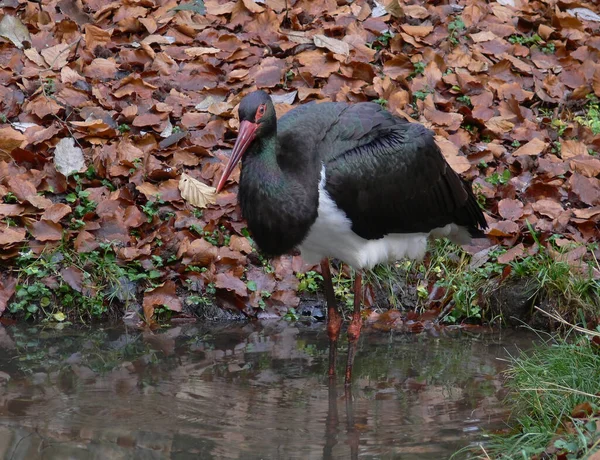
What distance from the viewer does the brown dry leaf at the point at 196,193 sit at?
6980 mm

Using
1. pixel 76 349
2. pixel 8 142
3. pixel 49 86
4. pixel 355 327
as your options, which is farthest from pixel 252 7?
pixel 76 349

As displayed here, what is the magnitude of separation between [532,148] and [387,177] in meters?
2.36

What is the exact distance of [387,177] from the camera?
5.86 meters

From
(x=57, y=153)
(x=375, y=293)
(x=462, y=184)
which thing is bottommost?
(x=375, y=293)

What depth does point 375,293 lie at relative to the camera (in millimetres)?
6922

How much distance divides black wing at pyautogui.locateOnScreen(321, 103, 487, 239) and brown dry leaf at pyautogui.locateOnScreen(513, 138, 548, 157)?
5.22ft

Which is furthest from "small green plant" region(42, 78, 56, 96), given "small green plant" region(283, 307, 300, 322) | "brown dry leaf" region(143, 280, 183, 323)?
"small green plant" region(283, 307, 300, 322)

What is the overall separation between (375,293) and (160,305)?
4.98 feet

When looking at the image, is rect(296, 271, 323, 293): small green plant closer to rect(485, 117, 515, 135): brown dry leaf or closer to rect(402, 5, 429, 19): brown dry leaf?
rect(485, 117, 515, 135): brown dry leaf

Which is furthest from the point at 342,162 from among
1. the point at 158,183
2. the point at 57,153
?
the point at 57,153

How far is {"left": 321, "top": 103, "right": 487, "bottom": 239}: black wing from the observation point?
18.7ft

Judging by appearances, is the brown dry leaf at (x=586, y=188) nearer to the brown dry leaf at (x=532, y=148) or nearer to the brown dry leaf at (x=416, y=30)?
the brown dry leaf at (x=532, y=148)

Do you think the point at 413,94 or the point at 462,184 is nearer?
the point at 462,184

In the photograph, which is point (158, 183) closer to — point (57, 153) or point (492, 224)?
point (57, 153)
